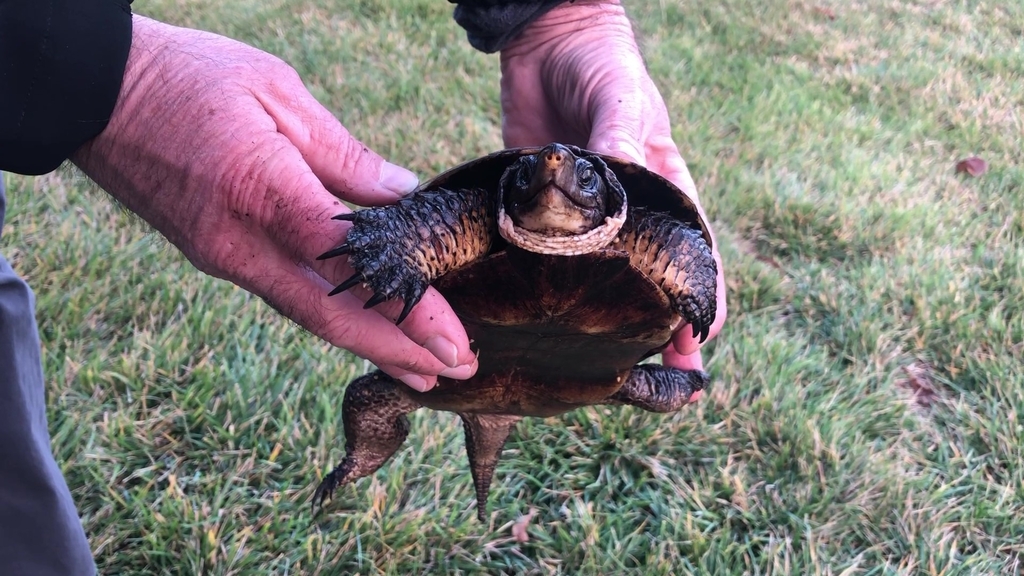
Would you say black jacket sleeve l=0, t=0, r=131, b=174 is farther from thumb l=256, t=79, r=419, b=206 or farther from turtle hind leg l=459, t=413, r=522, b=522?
turtle hind leg l=459, t=413, r=522, b=522

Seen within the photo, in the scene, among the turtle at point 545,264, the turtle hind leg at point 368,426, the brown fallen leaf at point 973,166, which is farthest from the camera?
the brown fallen leaf at point 973,166

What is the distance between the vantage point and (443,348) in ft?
4.83

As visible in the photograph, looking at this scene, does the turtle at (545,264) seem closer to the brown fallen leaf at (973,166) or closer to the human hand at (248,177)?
the human hand at (248,177)

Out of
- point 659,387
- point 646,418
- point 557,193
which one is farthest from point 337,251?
point 646,418

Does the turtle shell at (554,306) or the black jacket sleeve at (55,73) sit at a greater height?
the black jacket sleeve at (55,73)

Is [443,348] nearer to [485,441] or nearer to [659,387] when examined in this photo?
[485,441]

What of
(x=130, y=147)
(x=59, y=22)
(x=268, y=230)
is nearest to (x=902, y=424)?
(x=268, y=230)

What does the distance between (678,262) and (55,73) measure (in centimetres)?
135

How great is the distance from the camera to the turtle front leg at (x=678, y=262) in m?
1.61

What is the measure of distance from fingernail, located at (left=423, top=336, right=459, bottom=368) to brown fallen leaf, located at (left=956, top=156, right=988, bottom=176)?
438 centimetres

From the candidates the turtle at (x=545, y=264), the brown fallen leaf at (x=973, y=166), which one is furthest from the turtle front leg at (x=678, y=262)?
the brown fallen leaf at (x=973, y=166)

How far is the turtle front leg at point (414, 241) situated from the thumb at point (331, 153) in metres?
0.10

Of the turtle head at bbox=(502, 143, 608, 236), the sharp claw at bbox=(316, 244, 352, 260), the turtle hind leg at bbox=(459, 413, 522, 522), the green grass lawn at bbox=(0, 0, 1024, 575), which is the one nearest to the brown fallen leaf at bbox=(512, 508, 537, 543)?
the green grass lawn at bbox=(0, 0, 1024, 575)

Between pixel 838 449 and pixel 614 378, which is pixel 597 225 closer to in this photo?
pixel 614 378
